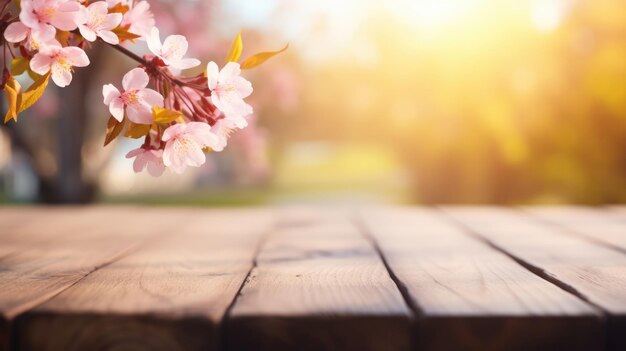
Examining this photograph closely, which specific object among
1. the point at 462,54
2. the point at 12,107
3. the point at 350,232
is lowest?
the point at 350,232

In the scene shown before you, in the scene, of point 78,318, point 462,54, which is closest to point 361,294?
point 78,318

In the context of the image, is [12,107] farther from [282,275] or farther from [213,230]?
[213,230]

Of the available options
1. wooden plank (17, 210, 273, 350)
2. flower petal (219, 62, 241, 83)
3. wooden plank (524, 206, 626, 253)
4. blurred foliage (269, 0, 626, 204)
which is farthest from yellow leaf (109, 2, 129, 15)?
blurred foliage (269, 0, 626, 204)

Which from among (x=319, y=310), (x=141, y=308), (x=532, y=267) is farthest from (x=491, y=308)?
(x=141, y=308)

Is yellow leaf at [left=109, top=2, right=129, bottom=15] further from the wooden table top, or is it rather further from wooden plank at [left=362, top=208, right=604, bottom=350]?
wooden plank at [left=362, top=208, right=604, bottom=350]

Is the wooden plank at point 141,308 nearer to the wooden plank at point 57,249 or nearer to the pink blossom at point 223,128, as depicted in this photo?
the wooden plank at point 57,249

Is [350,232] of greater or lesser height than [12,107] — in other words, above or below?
below
